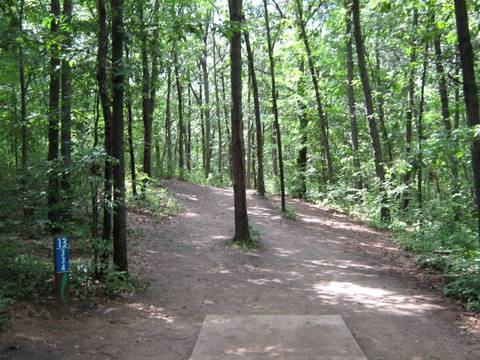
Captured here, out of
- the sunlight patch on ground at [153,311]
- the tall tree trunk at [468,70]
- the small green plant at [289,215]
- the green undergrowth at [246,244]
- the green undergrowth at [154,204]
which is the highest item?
the tall tree trunk at [468,70]

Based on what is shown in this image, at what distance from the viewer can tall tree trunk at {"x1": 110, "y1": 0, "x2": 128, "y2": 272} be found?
7672 mm

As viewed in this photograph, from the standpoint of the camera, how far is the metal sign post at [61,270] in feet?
20.9

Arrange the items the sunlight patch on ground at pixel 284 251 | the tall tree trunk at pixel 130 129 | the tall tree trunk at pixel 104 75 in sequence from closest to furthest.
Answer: the tall tree trunk at pixel 104 75 → the tall tree trunk at pixel 130 129 → the sunlight patch on ground at pixel 284 251

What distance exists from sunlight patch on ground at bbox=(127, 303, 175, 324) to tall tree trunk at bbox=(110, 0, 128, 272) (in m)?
1.02

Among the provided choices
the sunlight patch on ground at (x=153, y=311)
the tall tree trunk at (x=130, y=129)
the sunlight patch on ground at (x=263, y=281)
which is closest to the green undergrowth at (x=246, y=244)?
the sunlight patch on ground at (x=263, y=281)

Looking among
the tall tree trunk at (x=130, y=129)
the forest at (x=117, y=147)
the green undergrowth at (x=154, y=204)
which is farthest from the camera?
the green undergrowth at (x=154, y=204)

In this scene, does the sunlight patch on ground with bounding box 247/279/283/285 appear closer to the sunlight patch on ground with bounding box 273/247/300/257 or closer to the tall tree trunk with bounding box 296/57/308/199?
the sunlight patch on ground with bounding box 273/247/300/257

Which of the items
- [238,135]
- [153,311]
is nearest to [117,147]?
[153,311]

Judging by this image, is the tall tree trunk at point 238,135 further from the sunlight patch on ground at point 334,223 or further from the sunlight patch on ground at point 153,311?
the sunlight patch on ground at point 334,223

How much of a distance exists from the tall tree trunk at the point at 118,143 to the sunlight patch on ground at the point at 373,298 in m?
3.94

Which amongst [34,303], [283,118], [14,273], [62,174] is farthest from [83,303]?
[283,118]

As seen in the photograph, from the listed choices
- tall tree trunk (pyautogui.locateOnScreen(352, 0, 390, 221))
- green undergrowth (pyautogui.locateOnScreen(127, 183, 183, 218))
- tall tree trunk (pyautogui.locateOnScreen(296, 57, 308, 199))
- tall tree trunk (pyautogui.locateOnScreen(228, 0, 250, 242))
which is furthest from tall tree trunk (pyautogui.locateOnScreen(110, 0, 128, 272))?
tall tree trunk (pyautogui.locateOnScreen(296, 57, 308, 199))

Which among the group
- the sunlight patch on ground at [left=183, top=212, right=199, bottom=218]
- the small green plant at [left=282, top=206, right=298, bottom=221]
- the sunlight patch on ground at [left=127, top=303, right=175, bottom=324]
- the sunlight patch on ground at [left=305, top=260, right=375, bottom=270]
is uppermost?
the sunlight patch on ground at [left=183, top=212, right=199, bottom=218]

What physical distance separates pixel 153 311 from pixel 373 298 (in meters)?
4.02
